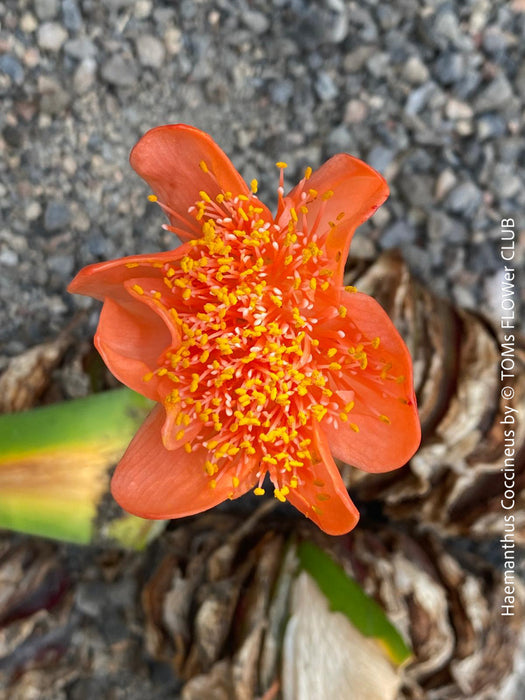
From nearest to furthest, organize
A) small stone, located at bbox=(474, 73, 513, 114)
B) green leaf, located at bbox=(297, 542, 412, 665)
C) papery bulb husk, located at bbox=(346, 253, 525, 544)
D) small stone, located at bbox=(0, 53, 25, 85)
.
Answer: green leaf, located at bbox=(297, 542, 412, 665)
papery bulb husk, located at bbox=(346, 253, 525, 544)
small stone, located at bbox=(0, 53, 25, 85)
small stone, located at bbox=(474, 73, 513, 114)

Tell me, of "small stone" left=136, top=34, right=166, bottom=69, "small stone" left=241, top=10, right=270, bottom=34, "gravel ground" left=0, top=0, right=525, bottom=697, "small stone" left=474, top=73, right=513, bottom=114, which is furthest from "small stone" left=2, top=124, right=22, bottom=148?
"small stone" left=474, top=73, right=513, bottom=114

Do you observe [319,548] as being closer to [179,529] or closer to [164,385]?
[179,529]

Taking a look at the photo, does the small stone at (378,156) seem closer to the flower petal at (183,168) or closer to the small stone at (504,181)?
the small stone at (504,181)

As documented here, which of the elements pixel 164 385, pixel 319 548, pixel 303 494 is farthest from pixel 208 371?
pixel 319 548

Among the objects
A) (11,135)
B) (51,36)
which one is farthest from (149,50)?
(11,135)

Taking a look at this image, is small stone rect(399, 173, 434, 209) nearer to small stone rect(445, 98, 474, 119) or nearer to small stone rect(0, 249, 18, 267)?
small stone rect(445, 98, 474, 119)
